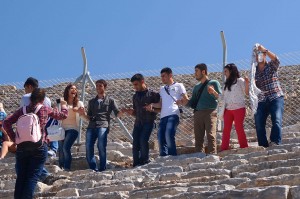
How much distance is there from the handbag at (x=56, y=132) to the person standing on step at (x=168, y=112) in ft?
4.57

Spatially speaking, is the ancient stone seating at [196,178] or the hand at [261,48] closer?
the ancient stone seating at [196,178]

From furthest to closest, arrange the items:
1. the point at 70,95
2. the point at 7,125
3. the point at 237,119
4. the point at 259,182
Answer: the point at 70,95 → the point at 237,119 → the point at 7,125 → the point at 259,182

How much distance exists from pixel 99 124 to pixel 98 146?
39 cm

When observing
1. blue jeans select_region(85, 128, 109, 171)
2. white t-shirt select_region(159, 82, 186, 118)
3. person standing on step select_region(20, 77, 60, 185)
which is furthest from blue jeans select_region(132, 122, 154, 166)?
person standing on step select_region(20, 77, 60, 185)

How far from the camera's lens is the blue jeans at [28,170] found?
9.13 metres

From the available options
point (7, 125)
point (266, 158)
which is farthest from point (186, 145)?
point (7, 125)

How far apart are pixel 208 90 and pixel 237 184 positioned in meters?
3.01

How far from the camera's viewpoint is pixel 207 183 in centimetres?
909

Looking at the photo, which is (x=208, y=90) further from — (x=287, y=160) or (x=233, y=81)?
(x=287, y=160)

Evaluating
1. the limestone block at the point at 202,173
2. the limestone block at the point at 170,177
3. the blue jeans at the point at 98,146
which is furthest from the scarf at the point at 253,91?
the blue jeans at the point at 98,146

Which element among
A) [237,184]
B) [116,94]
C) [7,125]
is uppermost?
[116,94]

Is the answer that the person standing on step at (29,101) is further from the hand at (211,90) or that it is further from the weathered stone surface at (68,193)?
the hand at (211,90)

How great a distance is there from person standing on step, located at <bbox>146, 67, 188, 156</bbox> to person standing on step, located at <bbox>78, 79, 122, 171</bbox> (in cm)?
71

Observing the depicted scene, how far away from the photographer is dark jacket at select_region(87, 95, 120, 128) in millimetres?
12070
